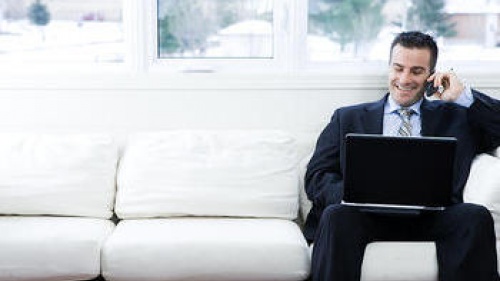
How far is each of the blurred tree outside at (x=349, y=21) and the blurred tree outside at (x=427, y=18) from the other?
12 centimetres

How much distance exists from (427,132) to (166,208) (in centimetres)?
109

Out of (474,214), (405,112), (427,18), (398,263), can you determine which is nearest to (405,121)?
(405,112)

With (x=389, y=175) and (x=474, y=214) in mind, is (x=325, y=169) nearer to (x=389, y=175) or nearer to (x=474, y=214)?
(x=389, y=175)

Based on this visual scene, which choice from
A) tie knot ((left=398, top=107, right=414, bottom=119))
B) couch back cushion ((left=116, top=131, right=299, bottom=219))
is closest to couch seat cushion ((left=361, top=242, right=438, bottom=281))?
couch back cushion ((left=116, top=131, right=299, bottom=219))

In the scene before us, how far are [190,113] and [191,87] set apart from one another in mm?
123

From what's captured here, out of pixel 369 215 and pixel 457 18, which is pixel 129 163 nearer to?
pixel 369 215

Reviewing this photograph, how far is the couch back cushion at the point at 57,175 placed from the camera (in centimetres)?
296

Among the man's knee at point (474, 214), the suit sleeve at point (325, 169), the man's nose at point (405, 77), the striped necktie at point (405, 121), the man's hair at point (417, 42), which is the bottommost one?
the man's knee at point (474, 214)

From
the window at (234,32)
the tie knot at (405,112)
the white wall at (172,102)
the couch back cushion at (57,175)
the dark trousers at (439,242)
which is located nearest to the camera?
the dark trousers at (439,242)

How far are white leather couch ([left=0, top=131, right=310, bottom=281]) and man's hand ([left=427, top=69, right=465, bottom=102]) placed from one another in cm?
65

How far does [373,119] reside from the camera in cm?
303

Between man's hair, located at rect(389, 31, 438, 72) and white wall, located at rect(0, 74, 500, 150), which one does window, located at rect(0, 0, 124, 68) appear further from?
man's hair, located at rect(389, 31, 438, 72)

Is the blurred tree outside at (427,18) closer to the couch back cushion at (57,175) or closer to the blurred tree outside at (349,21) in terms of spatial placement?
the blurred tree outside at (349,21)

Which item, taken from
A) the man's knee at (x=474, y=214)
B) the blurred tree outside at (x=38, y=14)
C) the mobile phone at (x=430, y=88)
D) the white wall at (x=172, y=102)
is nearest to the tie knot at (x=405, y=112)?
the mobile phone at (x=430, y=88)
